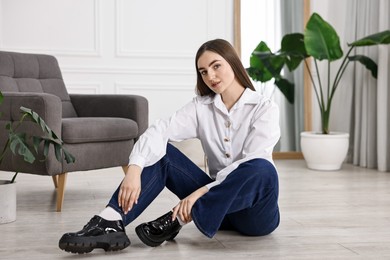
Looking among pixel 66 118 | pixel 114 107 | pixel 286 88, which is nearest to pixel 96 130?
pixel 66 118

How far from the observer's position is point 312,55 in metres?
4.61

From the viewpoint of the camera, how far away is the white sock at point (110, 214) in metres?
2.04

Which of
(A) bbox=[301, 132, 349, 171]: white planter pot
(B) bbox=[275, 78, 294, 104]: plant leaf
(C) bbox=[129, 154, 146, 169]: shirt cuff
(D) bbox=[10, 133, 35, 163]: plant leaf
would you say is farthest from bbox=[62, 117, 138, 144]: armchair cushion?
(B) bbox=[275, 78, 294, 104]: plant leaf

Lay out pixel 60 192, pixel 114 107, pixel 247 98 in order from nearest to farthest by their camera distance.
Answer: pixel 247 98, pixel 60 192, pixel 114 107

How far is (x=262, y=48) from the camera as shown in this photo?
201 inches

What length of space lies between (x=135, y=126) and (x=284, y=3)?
2.50 m

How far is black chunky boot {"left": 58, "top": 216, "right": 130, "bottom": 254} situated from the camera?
1979 millimetres

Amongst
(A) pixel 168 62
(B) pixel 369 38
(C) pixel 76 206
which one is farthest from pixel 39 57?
(B) pixel 369 38

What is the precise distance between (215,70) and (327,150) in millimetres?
2611

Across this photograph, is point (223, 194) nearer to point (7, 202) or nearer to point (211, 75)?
point (211, 75)

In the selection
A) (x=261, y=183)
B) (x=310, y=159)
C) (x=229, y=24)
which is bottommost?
(x=310, y=159)

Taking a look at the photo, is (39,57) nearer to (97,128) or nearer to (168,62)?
(97,128)

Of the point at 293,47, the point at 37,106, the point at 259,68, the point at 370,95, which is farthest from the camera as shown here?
the point at 259,68

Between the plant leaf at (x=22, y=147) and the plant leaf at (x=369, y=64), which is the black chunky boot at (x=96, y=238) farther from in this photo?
the plant leaf at (x=369, y=64)
